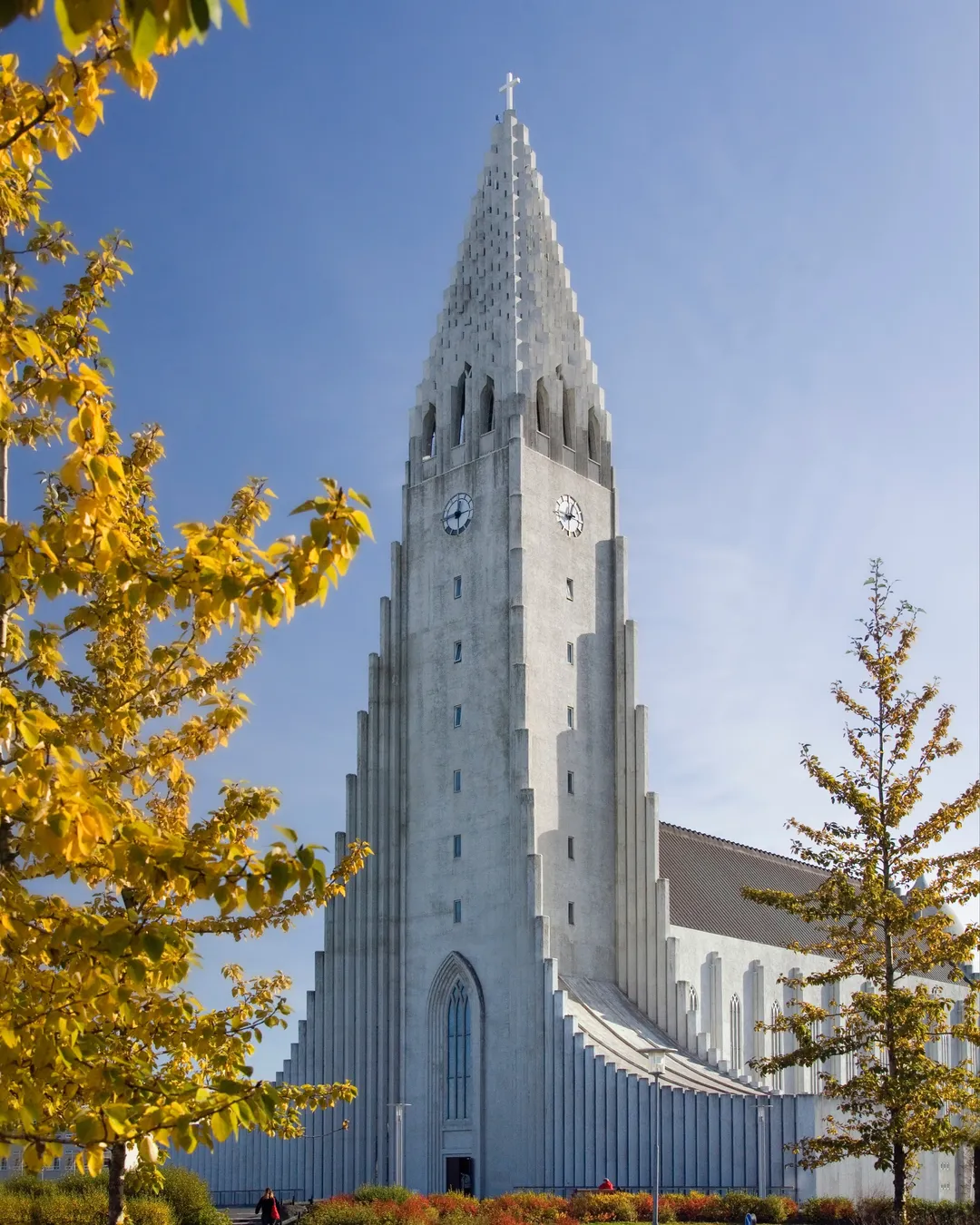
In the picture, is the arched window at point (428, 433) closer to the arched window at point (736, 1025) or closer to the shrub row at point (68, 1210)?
the arched window at point (736, 1025)

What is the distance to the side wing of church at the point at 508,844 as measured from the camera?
170 feet

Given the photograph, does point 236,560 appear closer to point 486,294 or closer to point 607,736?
point 607,736

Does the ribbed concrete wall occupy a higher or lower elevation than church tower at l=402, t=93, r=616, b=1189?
lower

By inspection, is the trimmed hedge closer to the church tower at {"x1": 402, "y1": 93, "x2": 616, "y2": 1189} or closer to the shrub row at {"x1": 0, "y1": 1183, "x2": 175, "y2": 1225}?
the shrub row at {"x1": 0, "y1": 1183, "x2": 175, "y2": 1225}

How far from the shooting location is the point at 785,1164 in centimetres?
4325

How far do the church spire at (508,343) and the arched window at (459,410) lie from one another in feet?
0.13

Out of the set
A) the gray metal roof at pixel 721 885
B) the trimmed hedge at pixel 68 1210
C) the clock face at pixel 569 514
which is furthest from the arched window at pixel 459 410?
the trimmed hedge at pixel 68 1210

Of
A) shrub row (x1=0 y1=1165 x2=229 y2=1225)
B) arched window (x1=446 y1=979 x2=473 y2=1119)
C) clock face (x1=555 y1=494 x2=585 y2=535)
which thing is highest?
clock face (x1=555 y1=494 x2=585 y2=535)

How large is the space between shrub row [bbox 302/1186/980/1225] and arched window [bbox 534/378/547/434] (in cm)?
3132

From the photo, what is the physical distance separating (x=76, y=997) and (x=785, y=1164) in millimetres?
39152

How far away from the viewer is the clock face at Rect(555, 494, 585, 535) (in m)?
60.4

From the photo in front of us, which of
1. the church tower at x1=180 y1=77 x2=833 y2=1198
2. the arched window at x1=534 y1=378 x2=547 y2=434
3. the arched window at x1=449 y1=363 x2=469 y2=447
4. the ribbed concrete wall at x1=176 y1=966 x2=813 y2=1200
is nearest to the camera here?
the ribbed concrete wall at x1=176 y1=966 x2=813 y2=1200

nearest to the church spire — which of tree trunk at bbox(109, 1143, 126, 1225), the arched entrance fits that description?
the arched entrance

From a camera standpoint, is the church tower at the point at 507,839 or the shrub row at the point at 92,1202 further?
the church tower at the point at 507,839
